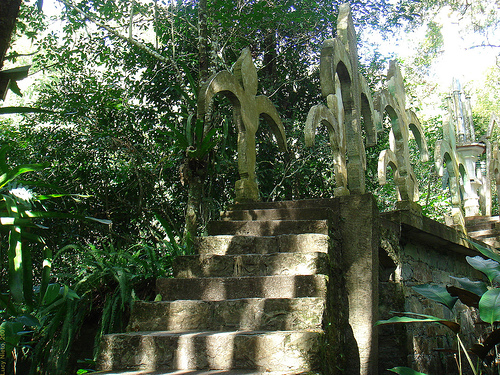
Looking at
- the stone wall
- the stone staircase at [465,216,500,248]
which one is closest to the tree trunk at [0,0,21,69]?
the stone wall

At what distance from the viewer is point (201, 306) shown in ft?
10.3

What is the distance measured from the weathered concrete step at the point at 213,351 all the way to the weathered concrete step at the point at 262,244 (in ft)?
3.14

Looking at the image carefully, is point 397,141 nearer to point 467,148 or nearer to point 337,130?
point 337,130

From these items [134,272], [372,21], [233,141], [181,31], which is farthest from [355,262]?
[372,21]

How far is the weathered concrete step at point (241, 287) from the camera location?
3098 mm

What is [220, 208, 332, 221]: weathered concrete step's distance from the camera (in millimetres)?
4023

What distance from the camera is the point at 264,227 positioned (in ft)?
13.0

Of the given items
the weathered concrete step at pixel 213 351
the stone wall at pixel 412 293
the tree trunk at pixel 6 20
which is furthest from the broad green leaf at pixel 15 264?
the stone wall at pixel 412 293

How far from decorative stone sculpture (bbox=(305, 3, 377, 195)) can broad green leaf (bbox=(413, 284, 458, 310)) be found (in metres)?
1.34

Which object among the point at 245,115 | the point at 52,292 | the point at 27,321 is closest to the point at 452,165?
the point at 245,115

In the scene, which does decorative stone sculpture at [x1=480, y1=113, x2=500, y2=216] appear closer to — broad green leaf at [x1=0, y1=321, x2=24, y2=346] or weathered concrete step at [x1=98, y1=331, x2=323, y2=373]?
weathered concrete step at [x1=98, y1=331, x2=323, y2=373]

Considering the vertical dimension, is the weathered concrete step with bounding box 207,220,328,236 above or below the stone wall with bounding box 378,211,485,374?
above

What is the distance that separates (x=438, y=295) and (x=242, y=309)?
1181mm

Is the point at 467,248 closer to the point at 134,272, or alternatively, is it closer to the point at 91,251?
the point at 134,272
